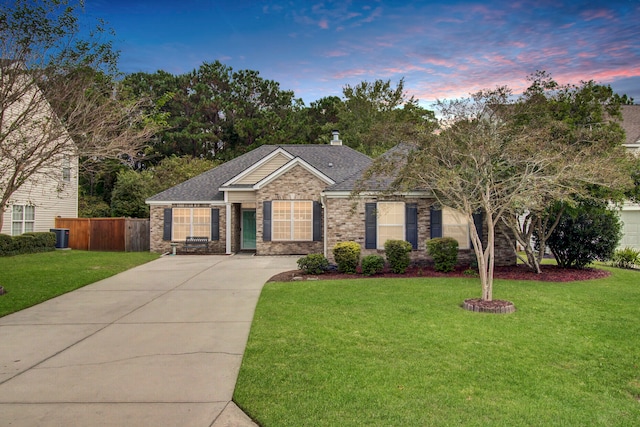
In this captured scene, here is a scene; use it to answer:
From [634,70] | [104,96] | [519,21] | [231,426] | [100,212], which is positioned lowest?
[231,426]

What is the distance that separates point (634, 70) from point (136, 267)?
17.5m

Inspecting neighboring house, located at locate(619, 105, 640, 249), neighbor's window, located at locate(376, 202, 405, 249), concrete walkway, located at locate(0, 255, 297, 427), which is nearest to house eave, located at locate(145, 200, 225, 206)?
neighbor's window, located at locate(376, 202, 405, 249)

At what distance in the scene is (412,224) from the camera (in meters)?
15.6

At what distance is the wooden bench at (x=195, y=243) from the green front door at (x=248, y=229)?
2368 millimetres

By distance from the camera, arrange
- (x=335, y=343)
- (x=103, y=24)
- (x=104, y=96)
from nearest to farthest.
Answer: (x=335, y=343) → (x=103, y=24) → (x=104, y=96)

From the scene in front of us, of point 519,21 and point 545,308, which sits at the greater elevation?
point 519,21

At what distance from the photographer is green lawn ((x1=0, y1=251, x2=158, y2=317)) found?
33.1 ft

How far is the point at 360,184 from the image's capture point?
12945 millimetres

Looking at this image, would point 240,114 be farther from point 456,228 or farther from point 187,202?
point 456,228

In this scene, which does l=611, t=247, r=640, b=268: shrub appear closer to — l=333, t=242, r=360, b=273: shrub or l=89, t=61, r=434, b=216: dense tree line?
l=333, t=242, r=360, b=273: shrub

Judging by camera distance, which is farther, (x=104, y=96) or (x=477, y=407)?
(x=104, y=96)

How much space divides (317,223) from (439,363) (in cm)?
1392

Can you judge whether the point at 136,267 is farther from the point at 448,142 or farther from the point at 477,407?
the point at 477,407

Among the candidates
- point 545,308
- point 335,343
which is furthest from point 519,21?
point 335,343
